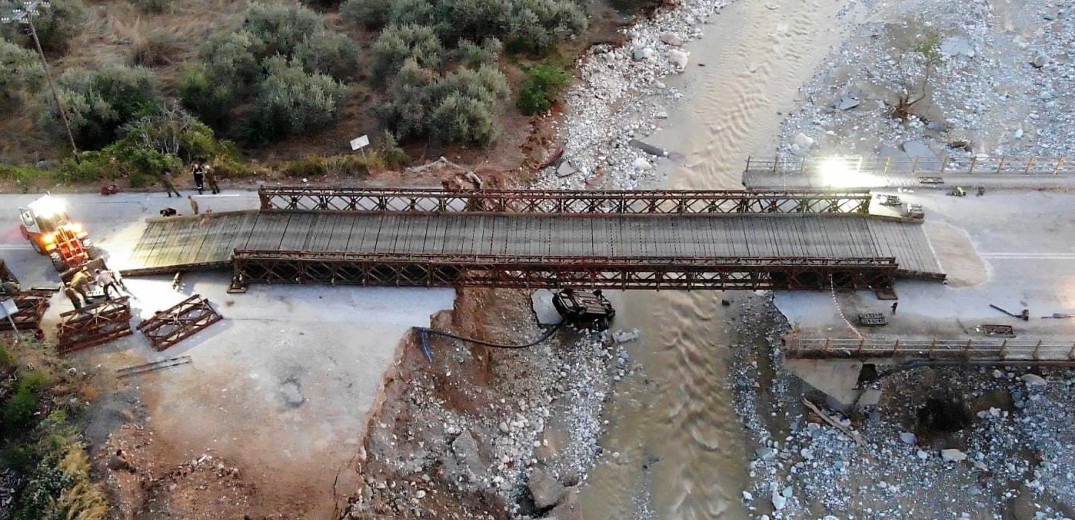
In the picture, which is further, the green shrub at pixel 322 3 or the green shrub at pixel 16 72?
the green shrub at pixel 322 3

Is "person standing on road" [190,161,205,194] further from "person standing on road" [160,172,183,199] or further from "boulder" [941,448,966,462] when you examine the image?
"boulder" [941,448,966,462]

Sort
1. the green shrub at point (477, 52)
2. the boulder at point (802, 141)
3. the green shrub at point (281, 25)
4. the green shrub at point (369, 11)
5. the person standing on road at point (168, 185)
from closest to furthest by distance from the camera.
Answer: the person standing on road at point (168, 185)
the boulder at point (802, 141)
the green shrub at point (477, 52)
the green shrub at point (281, 25)
the green shrub at point (369, 11)

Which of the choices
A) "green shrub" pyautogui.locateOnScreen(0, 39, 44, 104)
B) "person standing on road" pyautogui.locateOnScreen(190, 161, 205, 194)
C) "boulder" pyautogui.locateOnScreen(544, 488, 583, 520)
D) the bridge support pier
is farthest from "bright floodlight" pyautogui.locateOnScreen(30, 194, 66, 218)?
the bridge support pier

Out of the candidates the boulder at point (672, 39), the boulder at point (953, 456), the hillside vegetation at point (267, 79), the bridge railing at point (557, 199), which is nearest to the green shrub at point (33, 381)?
the bridge railing at point (557, 199)

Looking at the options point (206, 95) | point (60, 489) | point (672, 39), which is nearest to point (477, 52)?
point (672, 39)

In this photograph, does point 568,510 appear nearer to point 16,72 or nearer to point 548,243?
point 548,243

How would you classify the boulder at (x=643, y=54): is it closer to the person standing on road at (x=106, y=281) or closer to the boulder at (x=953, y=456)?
the boulder at (x=953, y=456)
